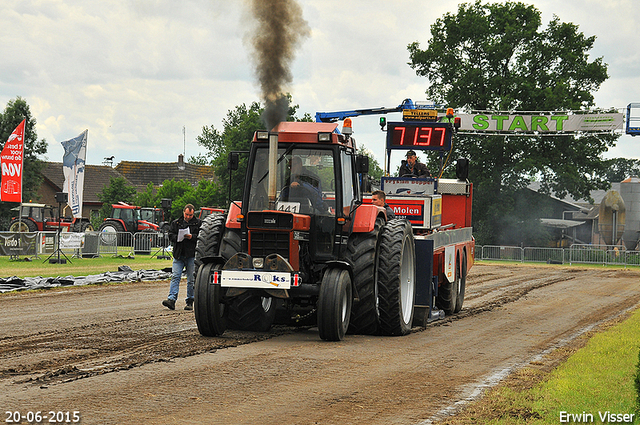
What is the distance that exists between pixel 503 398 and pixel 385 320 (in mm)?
4075

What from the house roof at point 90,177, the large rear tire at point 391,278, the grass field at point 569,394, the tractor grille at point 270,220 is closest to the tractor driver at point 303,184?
the tractor grille at point 270,220

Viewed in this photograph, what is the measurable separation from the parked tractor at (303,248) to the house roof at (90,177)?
199ft

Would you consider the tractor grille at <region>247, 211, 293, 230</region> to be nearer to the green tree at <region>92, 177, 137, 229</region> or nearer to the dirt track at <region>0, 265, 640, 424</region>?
the dirt track at <region>0, 265, 640, 424</region>

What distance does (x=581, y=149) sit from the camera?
4844 cm

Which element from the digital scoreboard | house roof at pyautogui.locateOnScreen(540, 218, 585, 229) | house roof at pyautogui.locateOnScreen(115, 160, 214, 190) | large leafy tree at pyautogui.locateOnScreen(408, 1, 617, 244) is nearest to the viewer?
the digital scoreboard

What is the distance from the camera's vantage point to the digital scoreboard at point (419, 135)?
16.1 meters

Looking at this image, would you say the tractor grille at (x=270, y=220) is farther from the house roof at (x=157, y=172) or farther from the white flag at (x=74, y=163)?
the house roof at (x=157, y=172)

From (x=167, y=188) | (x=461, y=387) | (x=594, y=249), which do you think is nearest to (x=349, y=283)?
(x=461, y=387)

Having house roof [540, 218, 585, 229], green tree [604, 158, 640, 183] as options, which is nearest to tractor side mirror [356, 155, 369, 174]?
house roof [540, 218, 585, 229]

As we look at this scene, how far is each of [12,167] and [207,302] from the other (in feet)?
69.3

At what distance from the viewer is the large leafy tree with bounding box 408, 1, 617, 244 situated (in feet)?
157

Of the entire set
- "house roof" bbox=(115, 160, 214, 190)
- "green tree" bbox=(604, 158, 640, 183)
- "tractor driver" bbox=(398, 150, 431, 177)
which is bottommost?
"tractor driver" bbox=(398, 150, 431, 177)

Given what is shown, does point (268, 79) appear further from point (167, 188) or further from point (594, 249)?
point (167, 188)

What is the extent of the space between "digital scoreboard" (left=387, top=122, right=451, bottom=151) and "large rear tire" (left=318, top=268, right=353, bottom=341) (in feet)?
21.5
